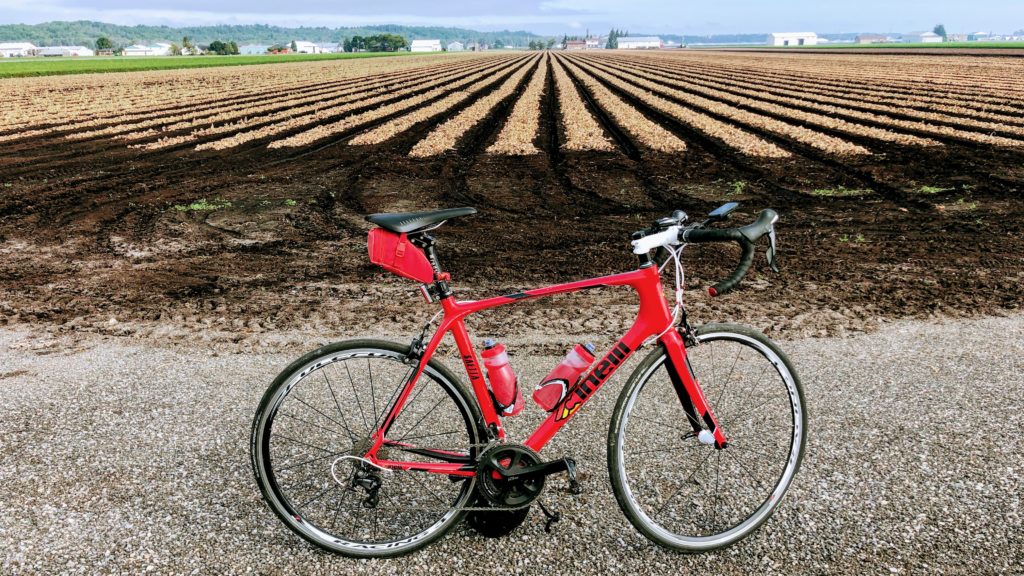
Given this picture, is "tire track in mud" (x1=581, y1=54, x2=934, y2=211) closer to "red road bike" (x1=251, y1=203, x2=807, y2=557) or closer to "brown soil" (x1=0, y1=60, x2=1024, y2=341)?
"brown soil" (x1=0, y1=60, x2=1024, y2=341)

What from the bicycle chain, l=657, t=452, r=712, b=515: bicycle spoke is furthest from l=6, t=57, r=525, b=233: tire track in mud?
l=657, t=452, r=712, b=515: bicycle spoke

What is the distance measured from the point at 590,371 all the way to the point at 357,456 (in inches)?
45.6

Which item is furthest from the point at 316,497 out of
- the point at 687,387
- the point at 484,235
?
the point at 484,235

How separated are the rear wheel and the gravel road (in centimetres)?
18

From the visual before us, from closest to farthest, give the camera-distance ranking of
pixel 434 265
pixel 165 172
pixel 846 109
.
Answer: pixel 434 265 → pixel 165 172 → pixel 846 109

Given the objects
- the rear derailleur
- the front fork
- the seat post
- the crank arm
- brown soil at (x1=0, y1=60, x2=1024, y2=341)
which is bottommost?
brown soil at (x1=0, y1=60, x2=1024, y2=341)

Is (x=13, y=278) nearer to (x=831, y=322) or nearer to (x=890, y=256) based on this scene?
(x=831, y=322)

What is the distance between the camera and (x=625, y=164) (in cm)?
1367

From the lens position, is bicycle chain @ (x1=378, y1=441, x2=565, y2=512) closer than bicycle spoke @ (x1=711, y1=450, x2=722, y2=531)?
Yes

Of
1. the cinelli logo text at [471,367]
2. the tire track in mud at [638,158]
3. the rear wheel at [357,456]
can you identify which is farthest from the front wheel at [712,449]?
the tire track in mud at [638,158]

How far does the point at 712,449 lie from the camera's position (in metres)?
4.04

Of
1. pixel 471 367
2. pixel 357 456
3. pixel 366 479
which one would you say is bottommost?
pixel 366 479

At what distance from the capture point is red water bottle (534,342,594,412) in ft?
9.70

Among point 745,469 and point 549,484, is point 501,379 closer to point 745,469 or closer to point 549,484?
point 549,484
